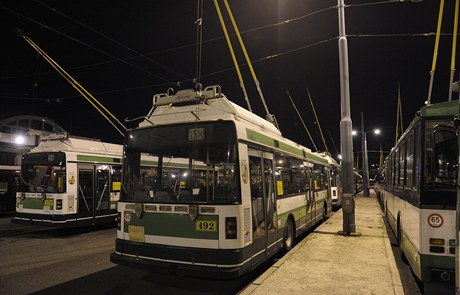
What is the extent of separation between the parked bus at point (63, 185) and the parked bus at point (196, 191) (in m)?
6.36

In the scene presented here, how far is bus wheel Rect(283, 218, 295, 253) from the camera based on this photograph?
853cm

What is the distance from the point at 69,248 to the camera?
9727 mm

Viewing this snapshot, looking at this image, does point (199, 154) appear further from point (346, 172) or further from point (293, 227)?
point (346, 172)

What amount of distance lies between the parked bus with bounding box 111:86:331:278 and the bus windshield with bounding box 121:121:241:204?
17mm

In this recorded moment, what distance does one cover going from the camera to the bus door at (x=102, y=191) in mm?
12845

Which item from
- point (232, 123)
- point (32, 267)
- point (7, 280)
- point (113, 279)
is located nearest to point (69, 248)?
point (32, 267)

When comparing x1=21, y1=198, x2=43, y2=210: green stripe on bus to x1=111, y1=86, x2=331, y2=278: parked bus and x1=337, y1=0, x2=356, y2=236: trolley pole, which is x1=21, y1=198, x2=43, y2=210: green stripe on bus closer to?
x1=111, y1=86, x2=331, y2=278: parked bus

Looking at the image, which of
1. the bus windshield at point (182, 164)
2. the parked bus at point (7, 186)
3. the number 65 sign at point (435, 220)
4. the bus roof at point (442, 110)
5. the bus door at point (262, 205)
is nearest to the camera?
the number 65 sign at point (435, 220)

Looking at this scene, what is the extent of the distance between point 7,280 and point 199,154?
4.63 m

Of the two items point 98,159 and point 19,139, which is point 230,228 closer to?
point 98,159

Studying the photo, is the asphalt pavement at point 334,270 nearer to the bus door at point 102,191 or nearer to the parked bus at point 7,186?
the bus door at point 102,191

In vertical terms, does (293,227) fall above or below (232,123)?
below

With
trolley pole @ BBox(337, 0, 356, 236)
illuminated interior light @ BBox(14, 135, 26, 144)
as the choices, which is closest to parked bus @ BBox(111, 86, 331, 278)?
trolley pole @ BBox(337, 0, 356, 236)

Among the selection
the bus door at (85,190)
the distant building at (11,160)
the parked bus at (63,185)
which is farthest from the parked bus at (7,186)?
the bus door at (85,190)
